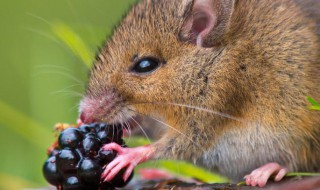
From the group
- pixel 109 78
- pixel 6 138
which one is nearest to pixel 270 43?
pixel 109 78

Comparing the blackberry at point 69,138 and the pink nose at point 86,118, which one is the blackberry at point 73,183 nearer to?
the blackberry at point 69,138

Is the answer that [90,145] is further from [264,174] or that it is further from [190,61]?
[264,174]

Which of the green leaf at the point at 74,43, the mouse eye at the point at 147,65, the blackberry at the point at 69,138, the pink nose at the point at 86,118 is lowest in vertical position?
the blackberry at the point at 69,138

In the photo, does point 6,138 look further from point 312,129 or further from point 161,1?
point 312,129

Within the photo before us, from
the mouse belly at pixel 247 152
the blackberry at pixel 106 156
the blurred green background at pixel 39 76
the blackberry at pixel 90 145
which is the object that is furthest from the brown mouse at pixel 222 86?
the blurred green background at pixel 39 76

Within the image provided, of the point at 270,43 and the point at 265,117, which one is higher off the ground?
the point at 270,43

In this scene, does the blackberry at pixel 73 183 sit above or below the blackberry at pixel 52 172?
below
